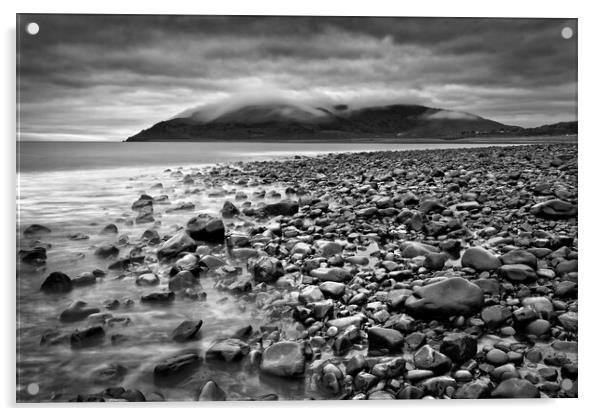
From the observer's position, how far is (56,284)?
386 cm

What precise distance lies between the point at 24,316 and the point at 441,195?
375cm

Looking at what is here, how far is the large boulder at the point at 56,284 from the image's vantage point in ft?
12.6

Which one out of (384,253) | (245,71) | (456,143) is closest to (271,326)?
(384,253)

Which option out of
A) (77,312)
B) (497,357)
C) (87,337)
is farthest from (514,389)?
(77,312)

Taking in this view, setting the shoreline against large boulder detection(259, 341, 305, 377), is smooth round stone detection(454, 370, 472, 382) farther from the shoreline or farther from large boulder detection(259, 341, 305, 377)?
the shoreline

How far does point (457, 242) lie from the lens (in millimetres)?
4238

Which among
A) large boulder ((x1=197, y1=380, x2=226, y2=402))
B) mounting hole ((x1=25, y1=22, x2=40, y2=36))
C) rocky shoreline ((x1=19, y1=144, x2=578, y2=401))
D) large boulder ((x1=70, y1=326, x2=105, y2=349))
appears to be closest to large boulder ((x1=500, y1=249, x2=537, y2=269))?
rocky shoreline ((x1=19, y1=144, x2=578, y2=401))

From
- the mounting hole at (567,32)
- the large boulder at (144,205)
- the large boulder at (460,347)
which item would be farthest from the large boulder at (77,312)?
the mounting hole at (567,32)

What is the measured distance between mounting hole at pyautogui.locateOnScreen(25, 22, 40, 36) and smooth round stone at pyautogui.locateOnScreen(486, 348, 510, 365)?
4.18 metres

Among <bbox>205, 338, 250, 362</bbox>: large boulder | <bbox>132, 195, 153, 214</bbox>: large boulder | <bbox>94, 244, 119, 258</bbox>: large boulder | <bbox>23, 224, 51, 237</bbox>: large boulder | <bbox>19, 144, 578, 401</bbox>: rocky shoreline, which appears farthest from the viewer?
<bbox>132, 195, 153, 214</bbox>: large boulder

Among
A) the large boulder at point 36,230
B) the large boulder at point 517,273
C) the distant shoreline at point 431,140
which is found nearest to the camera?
the large boulder at point 517,273

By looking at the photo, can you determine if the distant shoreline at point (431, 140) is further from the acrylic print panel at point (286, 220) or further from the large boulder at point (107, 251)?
the large boulder at point (107, 251)

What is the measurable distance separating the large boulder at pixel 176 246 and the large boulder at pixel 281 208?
0.90m

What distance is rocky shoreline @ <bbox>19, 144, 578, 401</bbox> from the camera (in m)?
3.25
